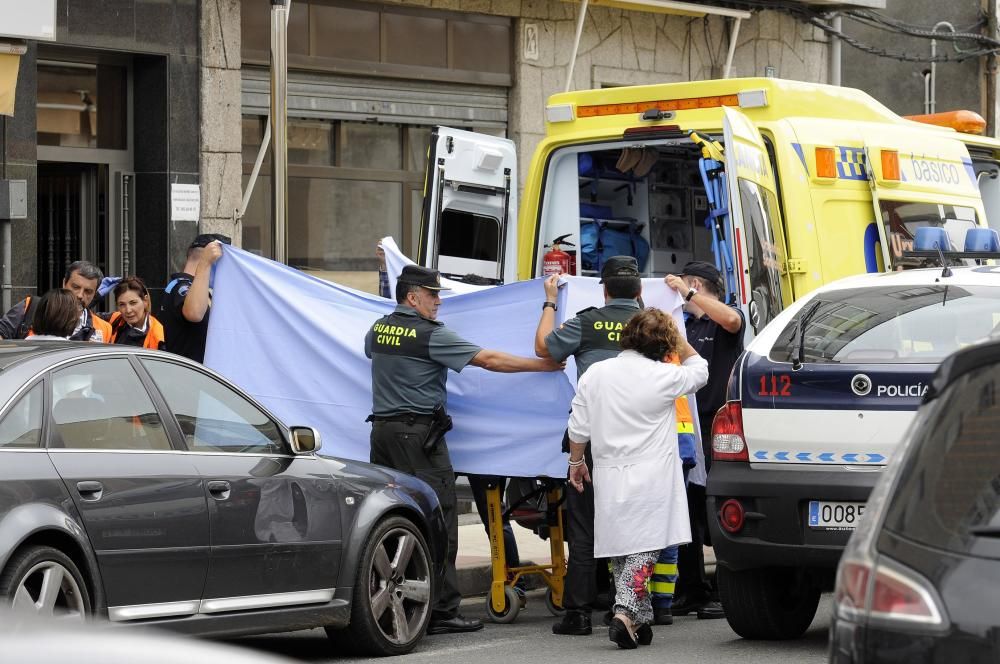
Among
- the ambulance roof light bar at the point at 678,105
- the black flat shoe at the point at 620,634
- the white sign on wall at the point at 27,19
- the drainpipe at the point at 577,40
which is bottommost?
the black flat shoe at the point at 620,634

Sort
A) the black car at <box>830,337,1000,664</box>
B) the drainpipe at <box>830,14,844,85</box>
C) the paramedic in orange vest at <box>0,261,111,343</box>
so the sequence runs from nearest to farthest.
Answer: the black car at <box>830,337,1000,664</box>
the paramedic in orange vest at <box>0,261,111,343</box>
the drainpipe at <box>830,14,844,85</box>

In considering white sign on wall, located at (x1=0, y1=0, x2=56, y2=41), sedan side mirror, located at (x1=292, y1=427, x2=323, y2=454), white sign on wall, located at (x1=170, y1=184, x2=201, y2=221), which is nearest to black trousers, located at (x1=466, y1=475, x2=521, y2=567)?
sedan side mirror, located at (x1=292, y1=427, x2=323, y2=454)

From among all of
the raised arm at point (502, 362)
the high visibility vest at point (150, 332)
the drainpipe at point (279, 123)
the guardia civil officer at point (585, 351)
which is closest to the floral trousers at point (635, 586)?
the guardia civil officer at point (585, 351)

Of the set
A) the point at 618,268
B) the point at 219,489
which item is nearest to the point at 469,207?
the point at 618,268

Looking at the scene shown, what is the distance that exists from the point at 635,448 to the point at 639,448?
0.8 inches

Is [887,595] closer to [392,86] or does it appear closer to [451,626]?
[451,626]

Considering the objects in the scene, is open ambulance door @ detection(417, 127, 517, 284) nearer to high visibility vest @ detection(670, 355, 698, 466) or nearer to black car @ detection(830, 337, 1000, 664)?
high visibility vest @ detection(670, 355, 698, 466)

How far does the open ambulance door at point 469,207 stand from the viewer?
11.2 meters

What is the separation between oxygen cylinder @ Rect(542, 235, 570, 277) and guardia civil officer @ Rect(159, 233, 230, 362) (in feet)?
7.44

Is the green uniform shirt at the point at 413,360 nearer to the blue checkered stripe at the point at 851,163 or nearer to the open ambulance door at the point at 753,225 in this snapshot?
the open ambulance door at the point at 753,225

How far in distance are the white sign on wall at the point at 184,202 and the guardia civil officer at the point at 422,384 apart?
5.98 meters

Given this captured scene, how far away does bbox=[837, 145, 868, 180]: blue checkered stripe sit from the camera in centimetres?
1069

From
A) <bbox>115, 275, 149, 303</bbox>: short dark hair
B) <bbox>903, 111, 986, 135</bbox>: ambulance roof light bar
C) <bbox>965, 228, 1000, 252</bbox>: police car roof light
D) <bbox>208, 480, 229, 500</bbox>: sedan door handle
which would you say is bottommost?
<bbox>208, 480, 229, 500</bbox>: sedan door handle

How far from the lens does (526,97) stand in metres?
17.4
